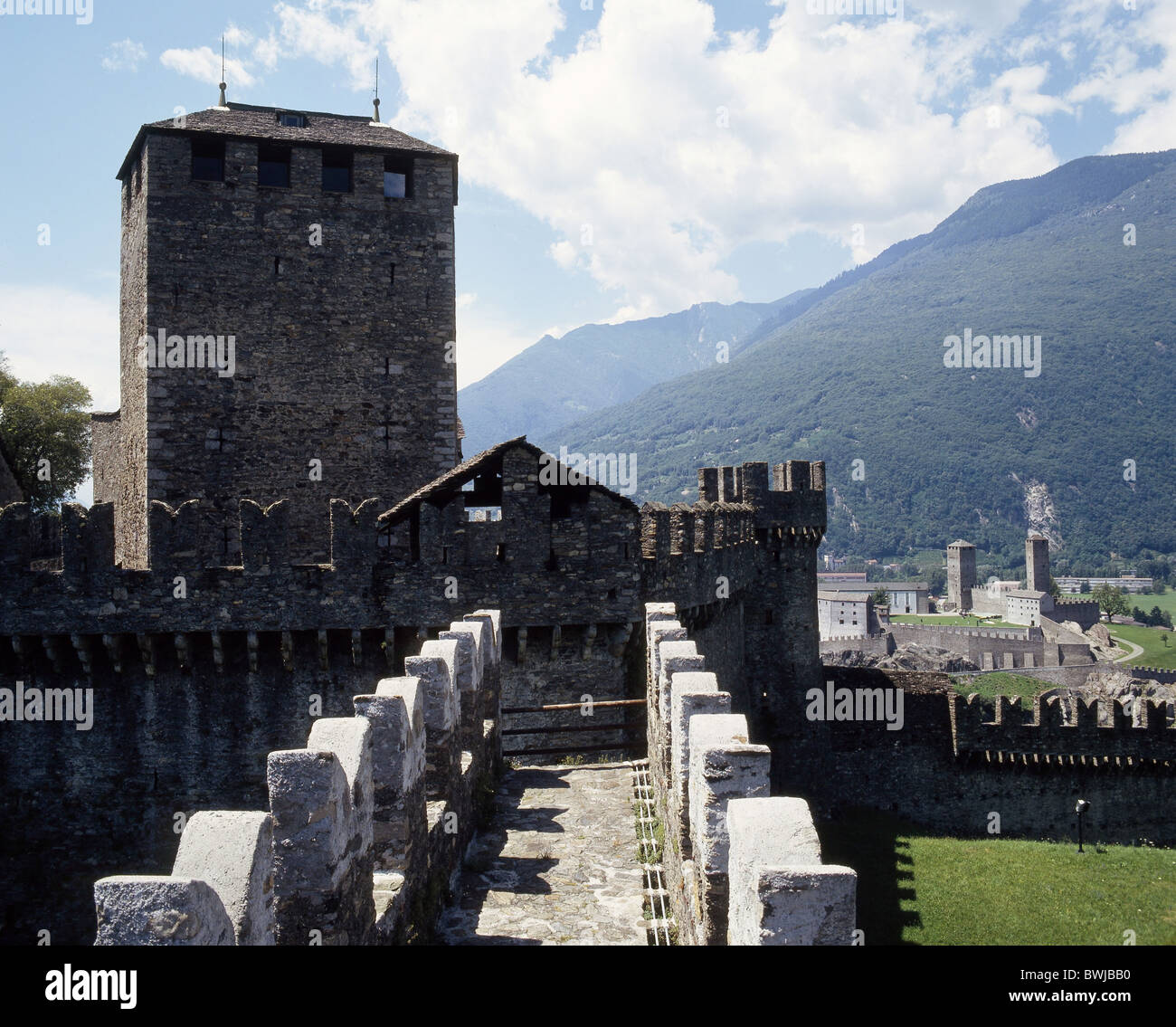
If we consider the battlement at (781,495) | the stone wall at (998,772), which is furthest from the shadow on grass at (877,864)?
the battlement at (781,495)

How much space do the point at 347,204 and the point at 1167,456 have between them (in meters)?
213

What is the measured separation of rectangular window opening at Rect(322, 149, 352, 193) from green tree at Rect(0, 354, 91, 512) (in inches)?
699

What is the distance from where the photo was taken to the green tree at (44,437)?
3519 cm

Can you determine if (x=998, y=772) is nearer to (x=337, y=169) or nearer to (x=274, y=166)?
(x=337, y=169)

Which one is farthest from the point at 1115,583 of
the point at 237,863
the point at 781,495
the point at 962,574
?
the point at 237,863

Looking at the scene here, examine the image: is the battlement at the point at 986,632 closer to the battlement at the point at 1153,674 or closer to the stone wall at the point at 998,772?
the battlement at the point at 1153,674

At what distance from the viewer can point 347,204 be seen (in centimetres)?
2312

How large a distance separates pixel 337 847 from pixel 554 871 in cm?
351

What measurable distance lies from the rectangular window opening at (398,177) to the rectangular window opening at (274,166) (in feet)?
7.63

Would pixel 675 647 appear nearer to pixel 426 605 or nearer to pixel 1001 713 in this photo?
pixel 426 605

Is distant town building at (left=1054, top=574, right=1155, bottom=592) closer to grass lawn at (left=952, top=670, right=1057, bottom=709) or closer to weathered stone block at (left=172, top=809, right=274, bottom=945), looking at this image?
grass lawn at (left=952, top=670, right=1057, bottom=709)

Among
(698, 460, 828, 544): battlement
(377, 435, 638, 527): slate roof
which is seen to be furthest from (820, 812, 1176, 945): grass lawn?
(377, 435, 638, 527): slate roof

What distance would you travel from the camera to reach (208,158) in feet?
74.6
